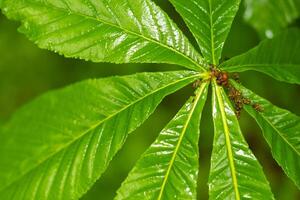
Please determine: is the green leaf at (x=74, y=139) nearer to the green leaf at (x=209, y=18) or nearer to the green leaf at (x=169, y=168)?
the green leaf at (x=169, y=168)

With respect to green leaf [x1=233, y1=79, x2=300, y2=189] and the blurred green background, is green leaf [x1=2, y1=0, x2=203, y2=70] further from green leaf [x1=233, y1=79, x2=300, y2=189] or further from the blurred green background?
the blurred green background

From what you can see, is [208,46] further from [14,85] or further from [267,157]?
[14,85]

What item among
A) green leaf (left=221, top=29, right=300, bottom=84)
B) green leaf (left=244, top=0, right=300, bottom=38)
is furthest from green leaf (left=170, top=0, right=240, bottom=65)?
green leaf (left=244, top=0, right=300, bottom=38)

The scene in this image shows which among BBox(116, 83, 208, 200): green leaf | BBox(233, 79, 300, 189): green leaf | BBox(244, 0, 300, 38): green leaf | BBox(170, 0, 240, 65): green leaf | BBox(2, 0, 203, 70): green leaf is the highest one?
BBox(244, 0, 300, 38): green leaf

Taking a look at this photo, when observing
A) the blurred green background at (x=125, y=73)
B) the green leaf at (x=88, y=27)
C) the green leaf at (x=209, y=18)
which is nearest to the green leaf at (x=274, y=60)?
the green leaf at (x=209, y=18)

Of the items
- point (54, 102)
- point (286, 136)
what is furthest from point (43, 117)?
point (286, 136)
